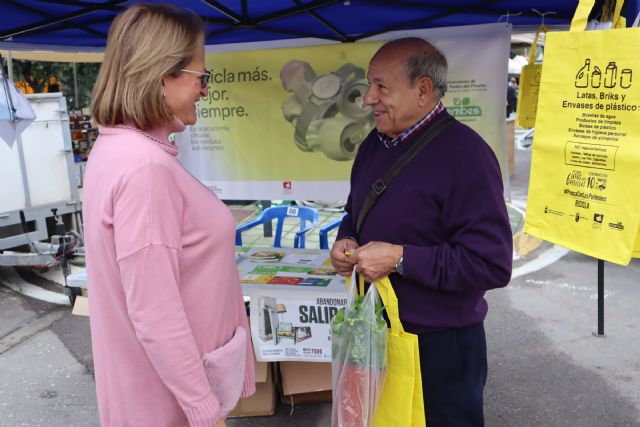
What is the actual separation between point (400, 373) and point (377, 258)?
0.41m

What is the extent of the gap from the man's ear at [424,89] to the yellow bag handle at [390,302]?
1.97 ft

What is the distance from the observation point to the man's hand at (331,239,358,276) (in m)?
1.95

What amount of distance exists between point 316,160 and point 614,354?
2.55m

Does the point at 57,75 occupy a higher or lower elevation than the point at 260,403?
higher

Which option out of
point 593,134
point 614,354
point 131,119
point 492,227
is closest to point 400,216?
point 492,227

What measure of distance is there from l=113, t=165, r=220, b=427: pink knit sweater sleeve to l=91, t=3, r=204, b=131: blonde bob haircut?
0.56ft

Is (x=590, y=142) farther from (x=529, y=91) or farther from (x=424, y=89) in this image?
(x=529, y=91)

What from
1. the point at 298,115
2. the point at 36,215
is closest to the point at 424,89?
the point at 298,115

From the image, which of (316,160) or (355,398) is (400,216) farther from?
(316,160)

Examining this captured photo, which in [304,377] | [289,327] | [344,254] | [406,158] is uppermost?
[406,158]

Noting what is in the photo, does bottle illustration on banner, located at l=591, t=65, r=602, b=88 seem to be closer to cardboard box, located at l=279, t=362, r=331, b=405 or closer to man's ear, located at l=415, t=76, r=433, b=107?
man's ear, located at l=415, t=76, r=433, b=107

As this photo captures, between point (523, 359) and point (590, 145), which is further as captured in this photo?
point (523, 359)

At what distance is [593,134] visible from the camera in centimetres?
164

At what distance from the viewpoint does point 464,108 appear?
3379mm
